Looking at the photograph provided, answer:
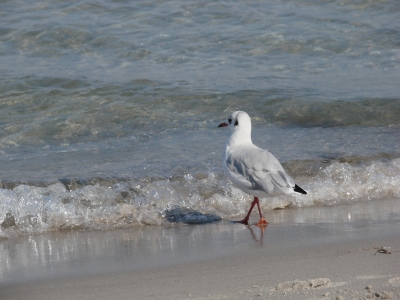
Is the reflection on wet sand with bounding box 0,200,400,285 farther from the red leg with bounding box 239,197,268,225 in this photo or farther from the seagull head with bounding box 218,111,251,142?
the seagull head with bounding box 218,111,251,142

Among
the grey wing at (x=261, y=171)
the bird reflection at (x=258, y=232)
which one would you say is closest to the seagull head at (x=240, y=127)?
the grey wing at (x=261, y=171)

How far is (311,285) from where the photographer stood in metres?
3.32

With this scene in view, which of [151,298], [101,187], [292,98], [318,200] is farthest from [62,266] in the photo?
[292,98]

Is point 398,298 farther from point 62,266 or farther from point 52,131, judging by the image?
point 52,131

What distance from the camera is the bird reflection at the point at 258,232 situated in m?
4.43

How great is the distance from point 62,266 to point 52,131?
3.82 metres

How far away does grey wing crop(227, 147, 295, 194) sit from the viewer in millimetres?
4797

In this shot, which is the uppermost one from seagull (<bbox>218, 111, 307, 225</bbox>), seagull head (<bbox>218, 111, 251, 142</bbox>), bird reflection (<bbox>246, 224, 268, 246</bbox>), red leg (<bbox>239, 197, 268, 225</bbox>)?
seagull head (<bbox>218, 111, 251, 142</bbox>)

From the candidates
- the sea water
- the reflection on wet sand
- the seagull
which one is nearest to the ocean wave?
the sea water

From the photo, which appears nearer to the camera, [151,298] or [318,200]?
[151,298]

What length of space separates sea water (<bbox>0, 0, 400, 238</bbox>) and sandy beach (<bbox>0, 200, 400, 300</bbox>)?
50 centimetres

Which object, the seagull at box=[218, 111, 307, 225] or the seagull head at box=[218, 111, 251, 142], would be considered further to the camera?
the seagull head at box=[218, 111, 251, 142]

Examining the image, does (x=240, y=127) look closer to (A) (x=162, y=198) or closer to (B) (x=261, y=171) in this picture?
(B) (x=261, y=171)

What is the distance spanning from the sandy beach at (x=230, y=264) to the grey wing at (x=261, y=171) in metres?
0.30
